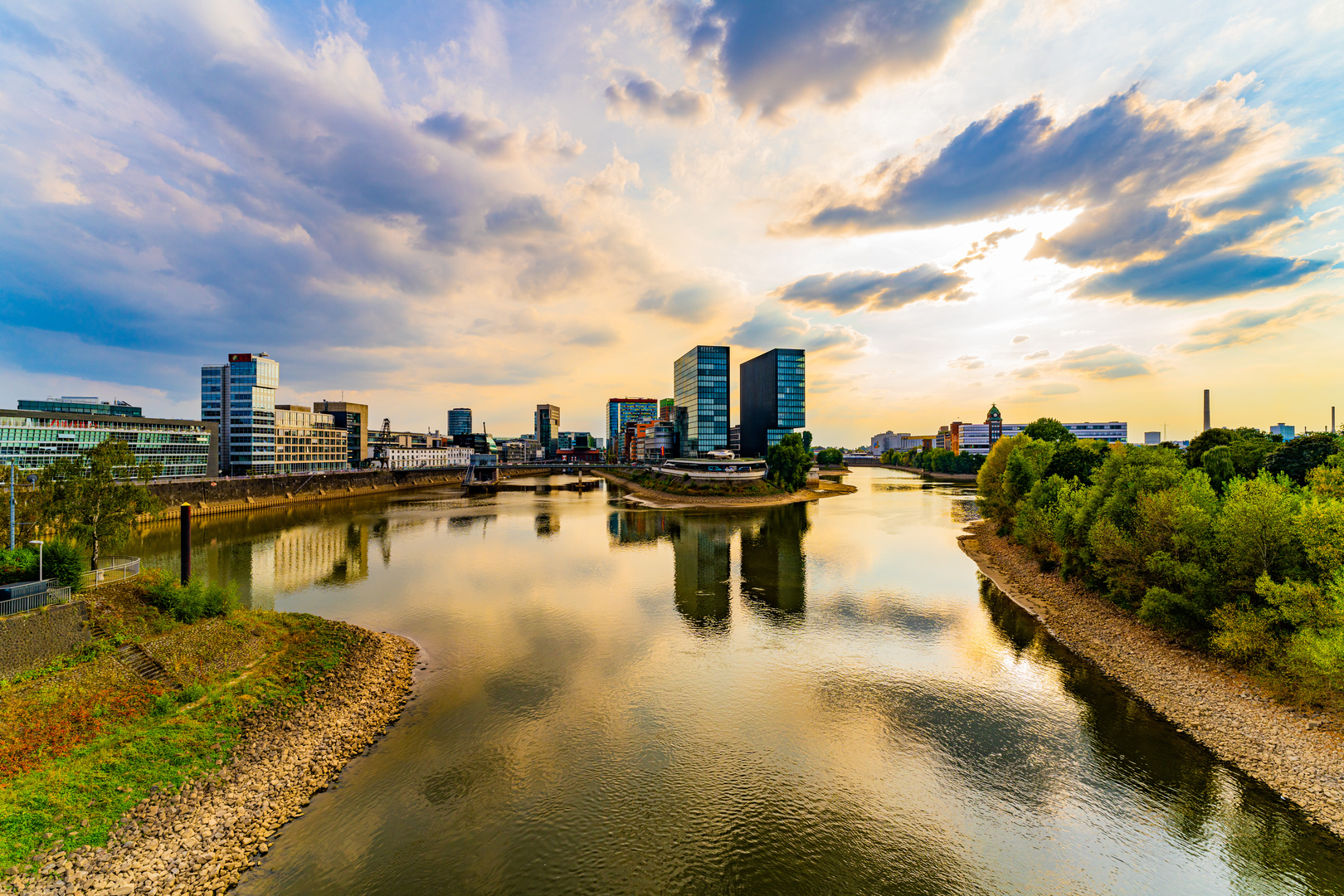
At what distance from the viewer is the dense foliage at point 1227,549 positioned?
79.5 ft

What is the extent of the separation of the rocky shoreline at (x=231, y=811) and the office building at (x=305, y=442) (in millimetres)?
159959

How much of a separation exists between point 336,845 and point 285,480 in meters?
134

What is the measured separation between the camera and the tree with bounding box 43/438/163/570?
33.3 meters

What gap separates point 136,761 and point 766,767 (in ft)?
80.5

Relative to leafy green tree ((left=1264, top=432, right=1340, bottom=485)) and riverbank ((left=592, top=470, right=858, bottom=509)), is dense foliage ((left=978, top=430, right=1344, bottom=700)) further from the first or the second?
riverbank ((left=592, top=470, right=858, bottom=509))

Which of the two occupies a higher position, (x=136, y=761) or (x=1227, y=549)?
(x=1227, y=549)

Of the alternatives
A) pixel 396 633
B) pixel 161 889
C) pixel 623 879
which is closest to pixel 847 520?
pixel 396 633

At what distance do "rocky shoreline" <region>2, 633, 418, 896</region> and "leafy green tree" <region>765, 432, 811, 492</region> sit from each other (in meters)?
122

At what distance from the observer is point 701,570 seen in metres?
59.4

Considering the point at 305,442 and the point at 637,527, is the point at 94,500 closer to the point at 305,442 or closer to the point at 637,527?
the point at 637,527

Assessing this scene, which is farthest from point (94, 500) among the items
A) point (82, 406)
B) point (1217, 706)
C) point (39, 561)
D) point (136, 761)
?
point (82, 406)

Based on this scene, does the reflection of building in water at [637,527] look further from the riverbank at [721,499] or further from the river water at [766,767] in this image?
the river water at [766,767]

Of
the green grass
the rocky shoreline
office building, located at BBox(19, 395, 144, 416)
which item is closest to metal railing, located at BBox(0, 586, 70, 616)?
the green grass

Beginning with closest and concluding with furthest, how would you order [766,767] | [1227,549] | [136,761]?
[136,761]
[766,767]
[1227,549]
